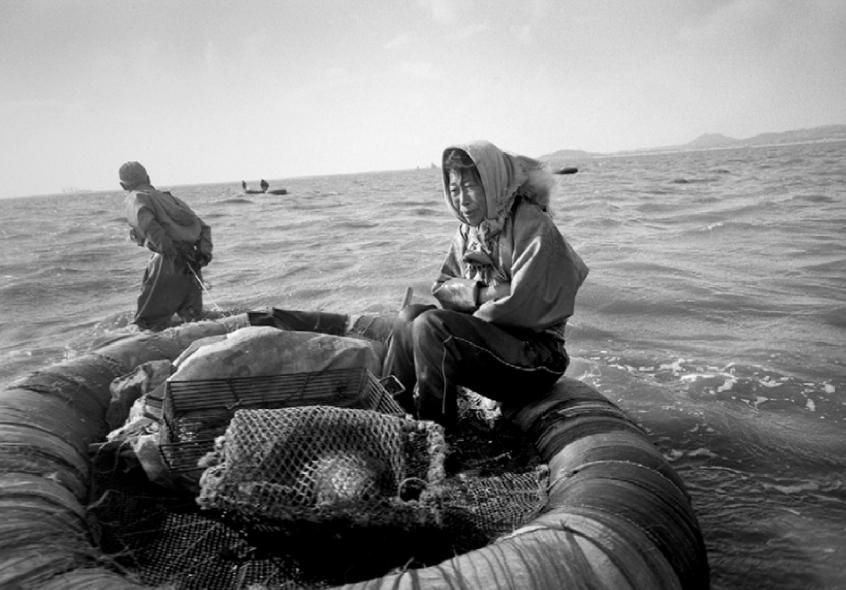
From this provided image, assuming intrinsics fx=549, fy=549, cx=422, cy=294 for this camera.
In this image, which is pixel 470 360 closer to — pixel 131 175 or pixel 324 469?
pixel 324 469

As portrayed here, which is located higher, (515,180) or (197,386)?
(515,180)

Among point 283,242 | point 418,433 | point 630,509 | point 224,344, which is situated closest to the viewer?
point 630,509

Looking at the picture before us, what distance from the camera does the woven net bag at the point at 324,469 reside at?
90.4 inches

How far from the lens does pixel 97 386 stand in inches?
148

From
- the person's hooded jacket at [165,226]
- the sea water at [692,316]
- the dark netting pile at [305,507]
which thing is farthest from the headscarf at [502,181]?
the person's hooded jacket at [165,226]

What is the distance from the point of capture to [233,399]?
10.3ft

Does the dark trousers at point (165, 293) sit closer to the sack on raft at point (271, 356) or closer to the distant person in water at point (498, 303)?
the sack on raft at point (271, 356)

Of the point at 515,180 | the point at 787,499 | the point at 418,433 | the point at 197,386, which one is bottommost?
the point at 787,499

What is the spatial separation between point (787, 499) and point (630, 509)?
6.95 feet

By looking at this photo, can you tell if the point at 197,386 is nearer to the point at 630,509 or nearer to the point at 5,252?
the point at 630,509

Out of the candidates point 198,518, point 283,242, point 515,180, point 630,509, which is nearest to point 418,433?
point 630,509

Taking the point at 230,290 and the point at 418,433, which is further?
the point at 230,290

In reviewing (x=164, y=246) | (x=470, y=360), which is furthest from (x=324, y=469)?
(x=164, y=246)

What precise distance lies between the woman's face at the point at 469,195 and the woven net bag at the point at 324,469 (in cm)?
138
